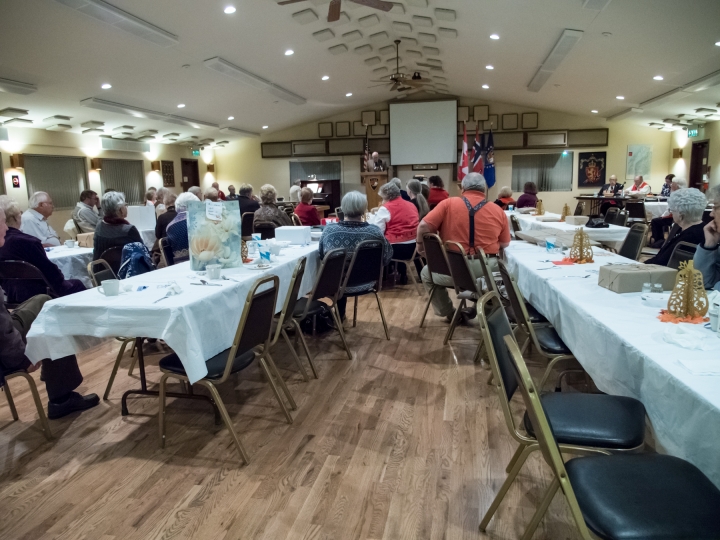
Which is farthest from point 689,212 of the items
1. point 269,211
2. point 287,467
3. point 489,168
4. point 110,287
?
point 489,168

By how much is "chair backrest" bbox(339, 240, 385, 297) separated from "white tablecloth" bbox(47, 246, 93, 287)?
279 cm

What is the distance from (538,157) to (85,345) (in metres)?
13.7

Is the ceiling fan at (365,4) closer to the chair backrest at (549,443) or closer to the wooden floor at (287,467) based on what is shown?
the wooden floor at (287,467)

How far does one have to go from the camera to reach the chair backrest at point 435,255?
4.01 m

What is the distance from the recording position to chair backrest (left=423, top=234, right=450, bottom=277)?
4.01 meters

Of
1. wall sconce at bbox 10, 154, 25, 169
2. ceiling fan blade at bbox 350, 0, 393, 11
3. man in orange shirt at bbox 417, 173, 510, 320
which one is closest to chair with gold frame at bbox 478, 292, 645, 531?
man in orange shirt at bbox 417, 173, 510, 320

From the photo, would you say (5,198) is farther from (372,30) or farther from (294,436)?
(372,30)

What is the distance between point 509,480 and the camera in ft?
6.05

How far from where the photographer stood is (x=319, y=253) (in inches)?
170

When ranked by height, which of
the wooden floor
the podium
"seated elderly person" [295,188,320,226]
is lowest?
the wooden floor

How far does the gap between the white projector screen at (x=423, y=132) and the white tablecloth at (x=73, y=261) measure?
410 inches

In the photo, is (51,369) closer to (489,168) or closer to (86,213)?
(86,213)

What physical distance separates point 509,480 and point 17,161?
1067 cm

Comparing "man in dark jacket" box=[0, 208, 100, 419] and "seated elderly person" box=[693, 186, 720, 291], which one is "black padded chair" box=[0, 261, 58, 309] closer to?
"man in dark jacket" box=[0, 208, 100, 419]
